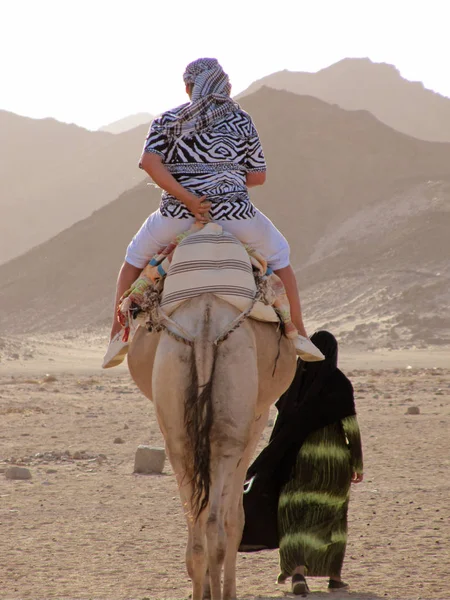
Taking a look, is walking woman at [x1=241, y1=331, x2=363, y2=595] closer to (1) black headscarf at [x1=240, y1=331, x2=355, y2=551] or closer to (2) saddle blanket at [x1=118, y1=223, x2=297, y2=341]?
(1) black headscarf at [x1=240, y1=331, x2=355, y2=551]

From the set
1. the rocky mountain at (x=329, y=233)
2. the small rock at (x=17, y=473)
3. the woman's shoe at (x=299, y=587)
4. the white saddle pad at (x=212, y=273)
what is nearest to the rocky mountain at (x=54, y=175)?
the rocky mountain at (x=329, y=233)

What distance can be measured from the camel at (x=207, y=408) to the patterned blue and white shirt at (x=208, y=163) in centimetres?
60

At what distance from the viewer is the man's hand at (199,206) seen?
485cm

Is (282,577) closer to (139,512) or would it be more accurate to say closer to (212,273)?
(212,273)

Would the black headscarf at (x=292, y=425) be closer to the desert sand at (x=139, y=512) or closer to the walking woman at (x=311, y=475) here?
the walking woman at (x=311, y=475)

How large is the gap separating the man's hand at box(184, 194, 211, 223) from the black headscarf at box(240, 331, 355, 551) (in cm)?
148

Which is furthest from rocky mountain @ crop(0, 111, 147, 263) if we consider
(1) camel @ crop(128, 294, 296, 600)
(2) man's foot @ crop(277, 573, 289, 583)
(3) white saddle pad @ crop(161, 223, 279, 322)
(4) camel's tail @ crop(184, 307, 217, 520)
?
(4) camel's tail @ crop(184, 307, 217, 520)

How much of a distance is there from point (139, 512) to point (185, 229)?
3848mm

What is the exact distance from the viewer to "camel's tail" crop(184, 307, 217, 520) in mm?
4379

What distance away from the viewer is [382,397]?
1855 cm

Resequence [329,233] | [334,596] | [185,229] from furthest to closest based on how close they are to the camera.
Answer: [329,233]
[334,596]
[185,229]

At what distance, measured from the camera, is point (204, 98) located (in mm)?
5023

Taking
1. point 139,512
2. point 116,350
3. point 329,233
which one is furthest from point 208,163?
point 329,233

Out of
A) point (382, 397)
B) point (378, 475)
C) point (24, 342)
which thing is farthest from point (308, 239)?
point (378, 475)
